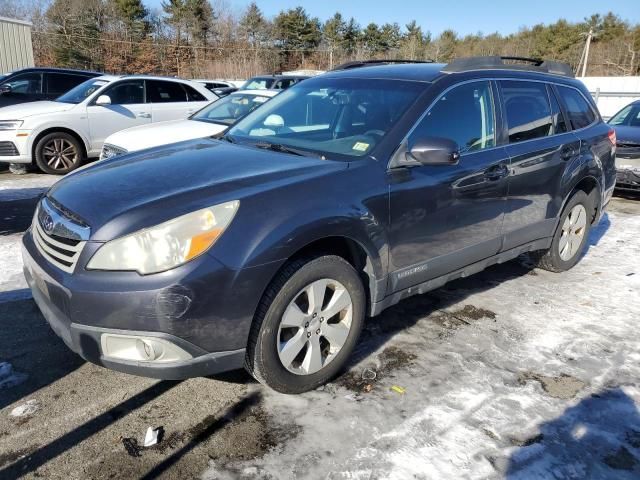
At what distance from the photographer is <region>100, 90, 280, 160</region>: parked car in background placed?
659 centimetres

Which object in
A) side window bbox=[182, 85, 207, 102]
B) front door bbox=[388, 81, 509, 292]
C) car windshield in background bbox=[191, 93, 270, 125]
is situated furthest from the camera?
side window bbox=[182, 85, 207, 102]

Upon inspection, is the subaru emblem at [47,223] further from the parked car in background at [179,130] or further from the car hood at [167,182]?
the parked car in background at [179,130]

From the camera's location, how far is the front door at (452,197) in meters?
3.20

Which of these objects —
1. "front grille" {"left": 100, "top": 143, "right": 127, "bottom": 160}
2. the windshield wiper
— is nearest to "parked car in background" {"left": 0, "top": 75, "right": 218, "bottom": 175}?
"front grille" {"left": 100, "top": 143, "right": 127, "bottom": 160}

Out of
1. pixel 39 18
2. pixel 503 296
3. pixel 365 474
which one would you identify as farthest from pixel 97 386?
pixel 39 18

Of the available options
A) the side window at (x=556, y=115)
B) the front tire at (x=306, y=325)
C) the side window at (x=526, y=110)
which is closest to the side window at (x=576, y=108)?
the side window at (x=556, y=115)

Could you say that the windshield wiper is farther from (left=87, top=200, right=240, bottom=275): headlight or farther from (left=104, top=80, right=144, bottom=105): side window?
(left=104, top=80, right=144, bottom=105): side window

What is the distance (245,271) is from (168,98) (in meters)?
8.23

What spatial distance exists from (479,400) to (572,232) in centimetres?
276

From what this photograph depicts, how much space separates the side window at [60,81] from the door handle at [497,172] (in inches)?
413

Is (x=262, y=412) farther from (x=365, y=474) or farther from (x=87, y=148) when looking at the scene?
(x=87, y=148)

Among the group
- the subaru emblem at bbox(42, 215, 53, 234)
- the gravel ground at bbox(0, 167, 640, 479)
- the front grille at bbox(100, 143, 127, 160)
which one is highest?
the subaru emblem at bbox(42, 215, 53, 234)

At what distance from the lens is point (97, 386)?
2.94 meters

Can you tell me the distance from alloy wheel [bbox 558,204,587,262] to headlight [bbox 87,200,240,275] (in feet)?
12.3
